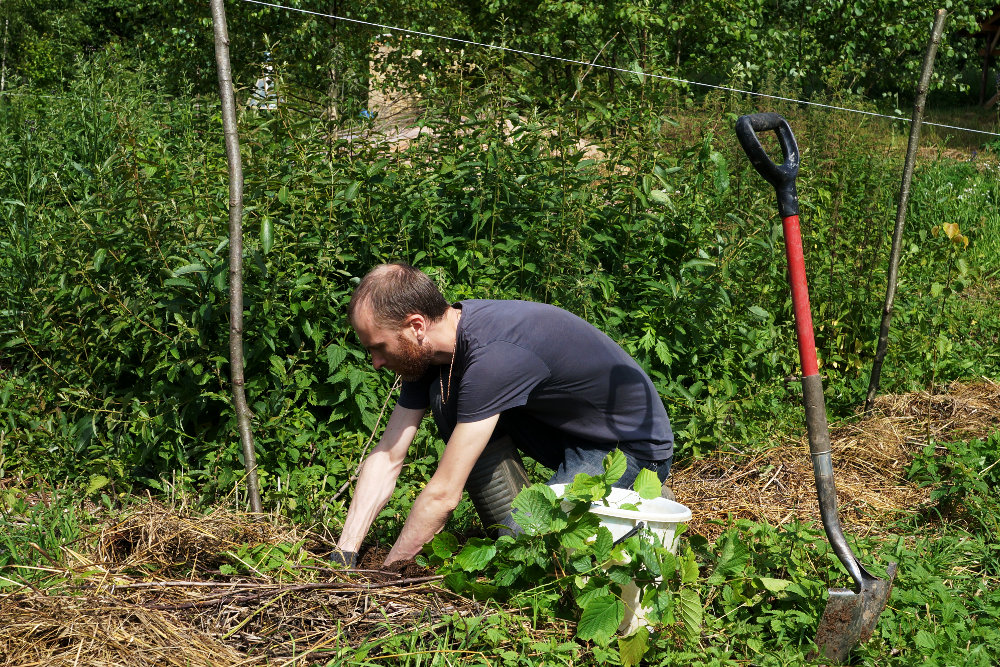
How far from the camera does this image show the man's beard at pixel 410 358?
2611 millimetres

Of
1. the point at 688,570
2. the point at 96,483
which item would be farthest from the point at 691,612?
the point at 96,483

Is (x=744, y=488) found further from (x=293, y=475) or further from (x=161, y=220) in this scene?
(x=161, y=220)

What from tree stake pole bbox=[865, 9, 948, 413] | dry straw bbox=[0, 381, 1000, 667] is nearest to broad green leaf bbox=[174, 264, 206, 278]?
dry straw bbox=[0, 381, 1000, 667]

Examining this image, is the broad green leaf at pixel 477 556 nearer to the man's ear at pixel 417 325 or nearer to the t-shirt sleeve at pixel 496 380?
the t-shirt sleeve at pixel 496 380

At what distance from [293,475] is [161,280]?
93cm

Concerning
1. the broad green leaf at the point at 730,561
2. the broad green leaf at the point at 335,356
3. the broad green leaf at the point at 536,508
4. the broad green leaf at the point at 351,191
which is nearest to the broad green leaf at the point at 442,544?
the broad green leaf at the point at 536,508

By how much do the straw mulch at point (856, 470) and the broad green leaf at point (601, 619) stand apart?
1167 mm

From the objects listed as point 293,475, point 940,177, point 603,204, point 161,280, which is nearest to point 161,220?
point 161,280

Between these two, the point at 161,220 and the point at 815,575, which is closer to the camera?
the point at 815,575

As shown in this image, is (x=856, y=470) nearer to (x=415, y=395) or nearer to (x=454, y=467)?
(x=415, y=395)

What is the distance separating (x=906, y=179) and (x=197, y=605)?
3.51m

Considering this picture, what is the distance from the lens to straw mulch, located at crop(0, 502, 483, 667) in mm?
2154

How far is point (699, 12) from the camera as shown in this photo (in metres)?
8.30

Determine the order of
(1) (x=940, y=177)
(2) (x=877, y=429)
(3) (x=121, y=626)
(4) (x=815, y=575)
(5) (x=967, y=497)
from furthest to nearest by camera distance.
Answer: (1) (x=940, y=177) → (2) (x=877, y=429) → (5) (x=967, y=497) → (4) (x=815, y=575) → (3) (x=121, y=626)
